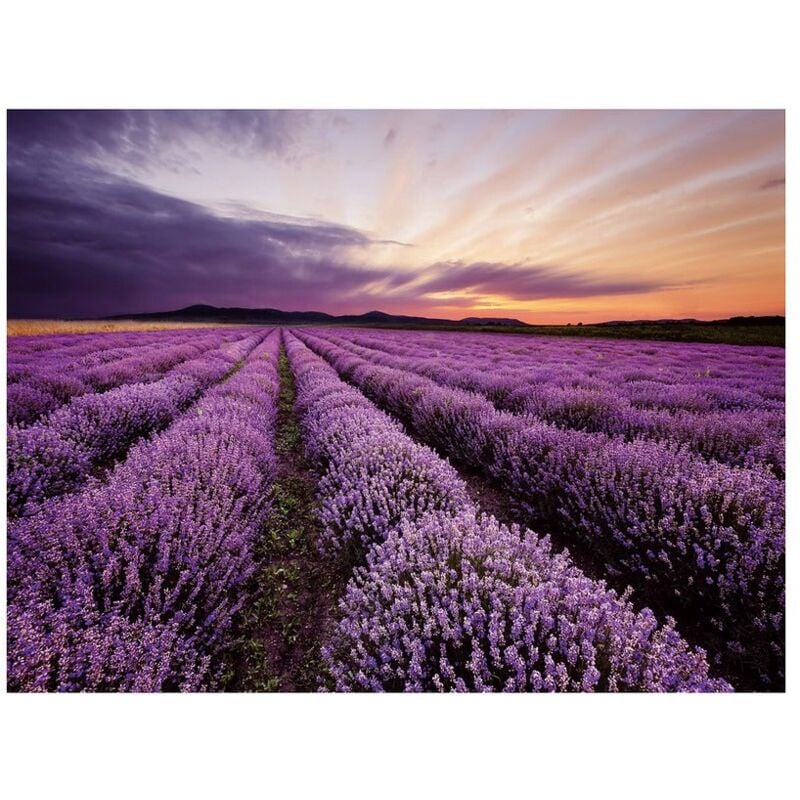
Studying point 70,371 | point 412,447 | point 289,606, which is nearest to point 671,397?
point 412,447

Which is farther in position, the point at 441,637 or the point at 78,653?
the point at 441,637

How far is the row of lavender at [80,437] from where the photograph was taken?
2615mm

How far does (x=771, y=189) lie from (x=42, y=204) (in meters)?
4.55

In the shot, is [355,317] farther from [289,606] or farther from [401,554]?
[401,554]

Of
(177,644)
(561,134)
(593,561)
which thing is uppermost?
(561,134)

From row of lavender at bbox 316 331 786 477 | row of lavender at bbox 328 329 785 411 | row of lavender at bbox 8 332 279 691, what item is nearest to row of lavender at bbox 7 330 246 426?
row of lavender at bbox 8 332 279 691

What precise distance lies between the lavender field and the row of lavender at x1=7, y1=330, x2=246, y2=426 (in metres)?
0.08

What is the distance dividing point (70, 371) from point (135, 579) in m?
5.89

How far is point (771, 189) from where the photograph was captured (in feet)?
8.04

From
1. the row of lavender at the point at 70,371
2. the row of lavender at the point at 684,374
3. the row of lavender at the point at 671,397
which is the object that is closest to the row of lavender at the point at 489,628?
the row of lavender at the point at 671,397

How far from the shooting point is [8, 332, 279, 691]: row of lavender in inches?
51.8

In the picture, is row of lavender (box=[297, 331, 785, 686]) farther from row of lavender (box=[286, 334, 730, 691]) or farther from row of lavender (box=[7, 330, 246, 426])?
row of lavender (box=[7, 330, 246, 426])
